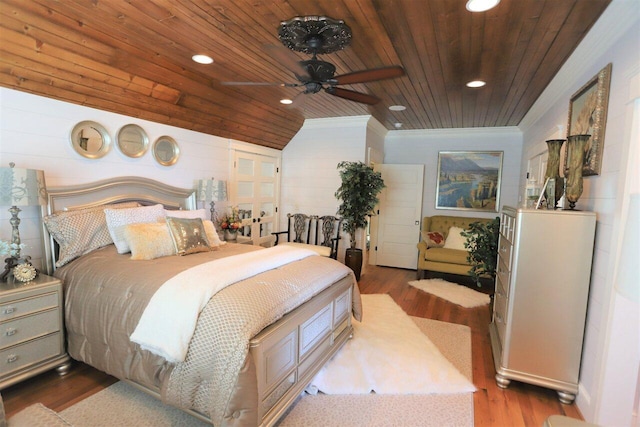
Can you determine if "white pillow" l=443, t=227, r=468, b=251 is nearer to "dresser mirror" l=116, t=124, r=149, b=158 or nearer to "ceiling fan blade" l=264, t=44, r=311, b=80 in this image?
"ceiling fan blade" l=264, t=44, r=311, b=80

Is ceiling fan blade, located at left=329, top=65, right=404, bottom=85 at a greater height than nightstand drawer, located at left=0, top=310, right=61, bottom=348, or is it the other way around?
ceiling fan blade, located at left=329, top=65, right=404, bottom=85

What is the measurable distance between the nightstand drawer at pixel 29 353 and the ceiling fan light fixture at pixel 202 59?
247 cm

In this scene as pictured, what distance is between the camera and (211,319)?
1.73 meters

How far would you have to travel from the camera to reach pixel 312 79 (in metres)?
2.38

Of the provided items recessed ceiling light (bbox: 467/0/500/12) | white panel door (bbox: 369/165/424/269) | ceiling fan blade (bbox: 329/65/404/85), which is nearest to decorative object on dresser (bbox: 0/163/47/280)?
ceiling fan blade (bbox: 329/65/404/85)

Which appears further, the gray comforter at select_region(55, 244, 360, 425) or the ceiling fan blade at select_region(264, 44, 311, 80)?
the ceiling fan blade at select_region(264, 44, 311, 80)

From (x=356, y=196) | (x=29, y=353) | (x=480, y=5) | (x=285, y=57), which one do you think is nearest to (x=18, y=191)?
(x=29, y=353)

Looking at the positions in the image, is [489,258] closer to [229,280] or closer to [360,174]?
[360,174]

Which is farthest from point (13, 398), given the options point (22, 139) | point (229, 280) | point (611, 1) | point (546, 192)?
point (611, 1)

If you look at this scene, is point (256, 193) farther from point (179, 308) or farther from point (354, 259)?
point (179, 308)

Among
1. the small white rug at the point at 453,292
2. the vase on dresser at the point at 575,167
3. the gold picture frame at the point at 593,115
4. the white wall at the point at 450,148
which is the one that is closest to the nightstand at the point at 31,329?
the vase on dresser at the point at 575,167

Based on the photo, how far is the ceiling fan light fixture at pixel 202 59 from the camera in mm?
2799

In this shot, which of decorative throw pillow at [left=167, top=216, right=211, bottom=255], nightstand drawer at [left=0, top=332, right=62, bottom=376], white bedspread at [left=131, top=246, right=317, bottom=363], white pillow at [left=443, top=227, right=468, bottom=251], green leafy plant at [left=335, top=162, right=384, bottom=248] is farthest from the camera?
white pillow at [left=443, top=227, right=468, bottom=251]

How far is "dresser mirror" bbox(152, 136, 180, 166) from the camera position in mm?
3561
